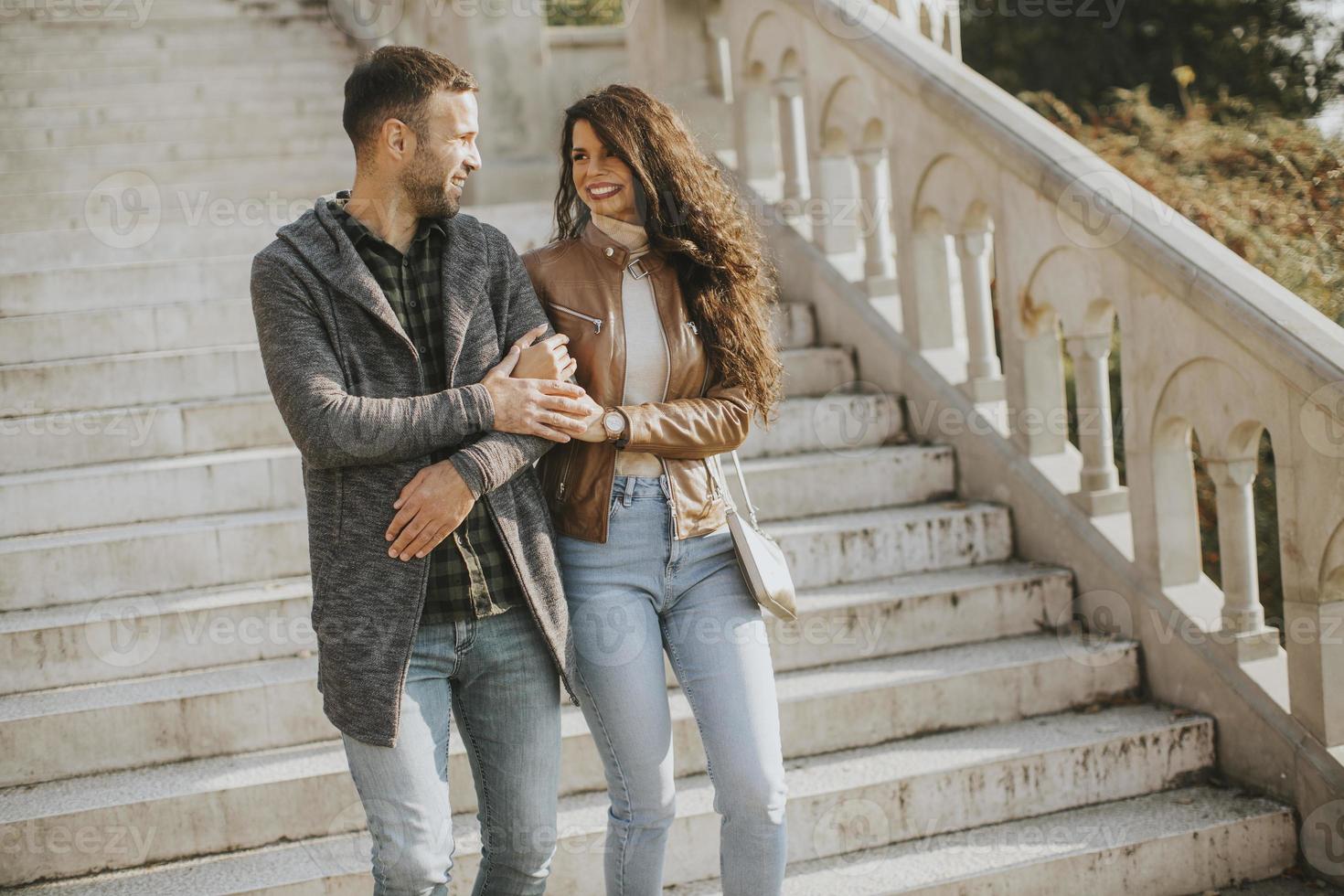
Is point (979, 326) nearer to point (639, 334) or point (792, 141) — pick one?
point (792, 141)

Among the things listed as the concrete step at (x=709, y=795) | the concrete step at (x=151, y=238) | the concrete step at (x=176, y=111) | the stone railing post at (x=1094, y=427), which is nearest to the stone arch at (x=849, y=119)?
the stone railing post at (x=1094, y=427)

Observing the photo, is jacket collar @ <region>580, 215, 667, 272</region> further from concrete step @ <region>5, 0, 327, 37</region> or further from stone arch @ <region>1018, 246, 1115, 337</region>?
concrete step @ <region>5, 0, 327, 37</region>

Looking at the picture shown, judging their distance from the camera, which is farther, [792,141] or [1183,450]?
[792,141]

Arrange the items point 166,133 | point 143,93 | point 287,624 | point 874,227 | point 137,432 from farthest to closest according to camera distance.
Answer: point 143,93, point 166,133, point 874,227, point 137,432, point 287,624

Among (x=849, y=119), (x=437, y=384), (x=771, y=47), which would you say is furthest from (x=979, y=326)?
(x=437, y=384)

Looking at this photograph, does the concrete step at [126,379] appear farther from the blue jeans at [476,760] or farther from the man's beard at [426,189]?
the blue jeans at [476,760]

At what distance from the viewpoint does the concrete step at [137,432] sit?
443 cm

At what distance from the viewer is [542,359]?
2568mm

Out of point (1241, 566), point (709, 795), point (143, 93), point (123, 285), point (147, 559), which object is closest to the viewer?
point (709, 795)

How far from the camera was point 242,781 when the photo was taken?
3.46 metres

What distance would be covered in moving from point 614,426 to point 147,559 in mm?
2194

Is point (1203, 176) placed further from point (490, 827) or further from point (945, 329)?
point (490, 827)

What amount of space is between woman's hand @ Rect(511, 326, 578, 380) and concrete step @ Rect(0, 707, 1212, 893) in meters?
1.46

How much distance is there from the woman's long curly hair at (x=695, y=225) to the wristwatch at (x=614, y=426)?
329 millimetres
